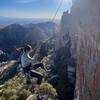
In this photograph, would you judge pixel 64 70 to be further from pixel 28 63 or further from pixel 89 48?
Result: pixel 89 48

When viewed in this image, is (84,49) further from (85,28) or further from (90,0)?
(90,0)

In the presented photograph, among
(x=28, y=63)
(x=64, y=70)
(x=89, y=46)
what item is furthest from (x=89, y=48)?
(x=64, y=70)

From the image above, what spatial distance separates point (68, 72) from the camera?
51875 millimetres

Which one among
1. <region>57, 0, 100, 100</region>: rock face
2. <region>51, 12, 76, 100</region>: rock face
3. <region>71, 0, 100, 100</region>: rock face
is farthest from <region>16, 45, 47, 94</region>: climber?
<region>51, 12, 76, 100</region>: rock face

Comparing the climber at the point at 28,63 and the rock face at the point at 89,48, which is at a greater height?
the rock face at the point at 89,48

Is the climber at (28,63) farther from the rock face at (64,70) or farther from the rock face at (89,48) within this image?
the rock face at (64,70)

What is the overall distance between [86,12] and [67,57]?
170ft

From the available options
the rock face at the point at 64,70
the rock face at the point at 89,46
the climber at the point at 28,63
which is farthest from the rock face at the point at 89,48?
the rock face at the point at 64,70

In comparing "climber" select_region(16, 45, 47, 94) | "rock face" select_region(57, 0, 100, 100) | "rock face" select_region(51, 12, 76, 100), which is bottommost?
"rock face" select_region(51, 12, 76, 100)

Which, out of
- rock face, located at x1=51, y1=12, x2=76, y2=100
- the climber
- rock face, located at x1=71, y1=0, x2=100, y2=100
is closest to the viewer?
rock face, located at x1=71, y1=0, x2=100, y2=100

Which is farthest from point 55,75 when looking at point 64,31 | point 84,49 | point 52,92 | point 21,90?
point 84,49

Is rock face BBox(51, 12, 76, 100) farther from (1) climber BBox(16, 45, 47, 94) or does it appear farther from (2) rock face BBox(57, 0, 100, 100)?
(2) rock face BBox(57, 0, 100, 100)

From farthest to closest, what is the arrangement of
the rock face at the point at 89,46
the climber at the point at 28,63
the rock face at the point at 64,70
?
1. the rock face at the point at 64,70
2. the climber at the point at 28,63
3. the rock face at the point at 89,46

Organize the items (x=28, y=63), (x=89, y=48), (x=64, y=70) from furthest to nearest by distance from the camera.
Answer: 1. (x=64, y=70)
2. (x=28, y=63)
3. (x=89, y=48)
